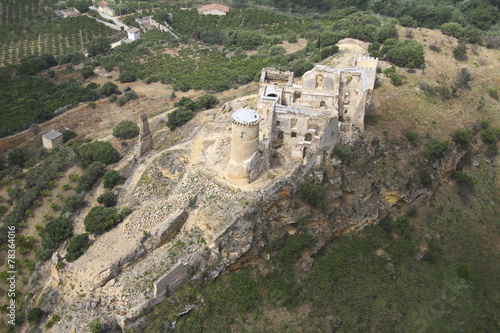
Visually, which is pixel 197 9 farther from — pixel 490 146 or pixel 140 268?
pixel 140 268

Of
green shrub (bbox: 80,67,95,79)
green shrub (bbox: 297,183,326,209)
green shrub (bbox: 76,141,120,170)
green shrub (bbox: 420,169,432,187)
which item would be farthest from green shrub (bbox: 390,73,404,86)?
green shrub (bbox: 80,67,95,79)

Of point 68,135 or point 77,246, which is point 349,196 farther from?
point 68,135

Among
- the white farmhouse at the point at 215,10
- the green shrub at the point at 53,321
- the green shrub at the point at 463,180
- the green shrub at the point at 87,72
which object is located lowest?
the green shrub at the point at 463,180

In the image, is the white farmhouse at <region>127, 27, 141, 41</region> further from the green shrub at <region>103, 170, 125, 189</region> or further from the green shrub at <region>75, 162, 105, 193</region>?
the green shrub at <region>103, 170, 125, 189</region>

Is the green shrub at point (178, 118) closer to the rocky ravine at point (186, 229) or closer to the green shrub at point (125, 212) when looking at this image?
the rocky ravine at point (186, 229)

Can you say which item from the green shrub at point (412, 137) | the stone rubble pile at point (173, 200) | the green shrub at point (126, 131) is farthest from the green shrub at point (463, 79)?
the green shrub at point (126, 131)

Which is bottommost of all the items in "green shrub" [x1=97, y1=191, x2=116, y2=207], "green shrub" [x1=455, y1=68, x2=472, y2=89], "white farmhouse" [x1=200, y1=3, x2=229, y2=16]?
"green shrub" [x1=97, y1=191, x2=116, y2=207]

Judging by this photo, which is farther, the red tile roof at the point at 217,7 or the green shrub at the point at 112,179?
the red tile roof at the point at 217,7
